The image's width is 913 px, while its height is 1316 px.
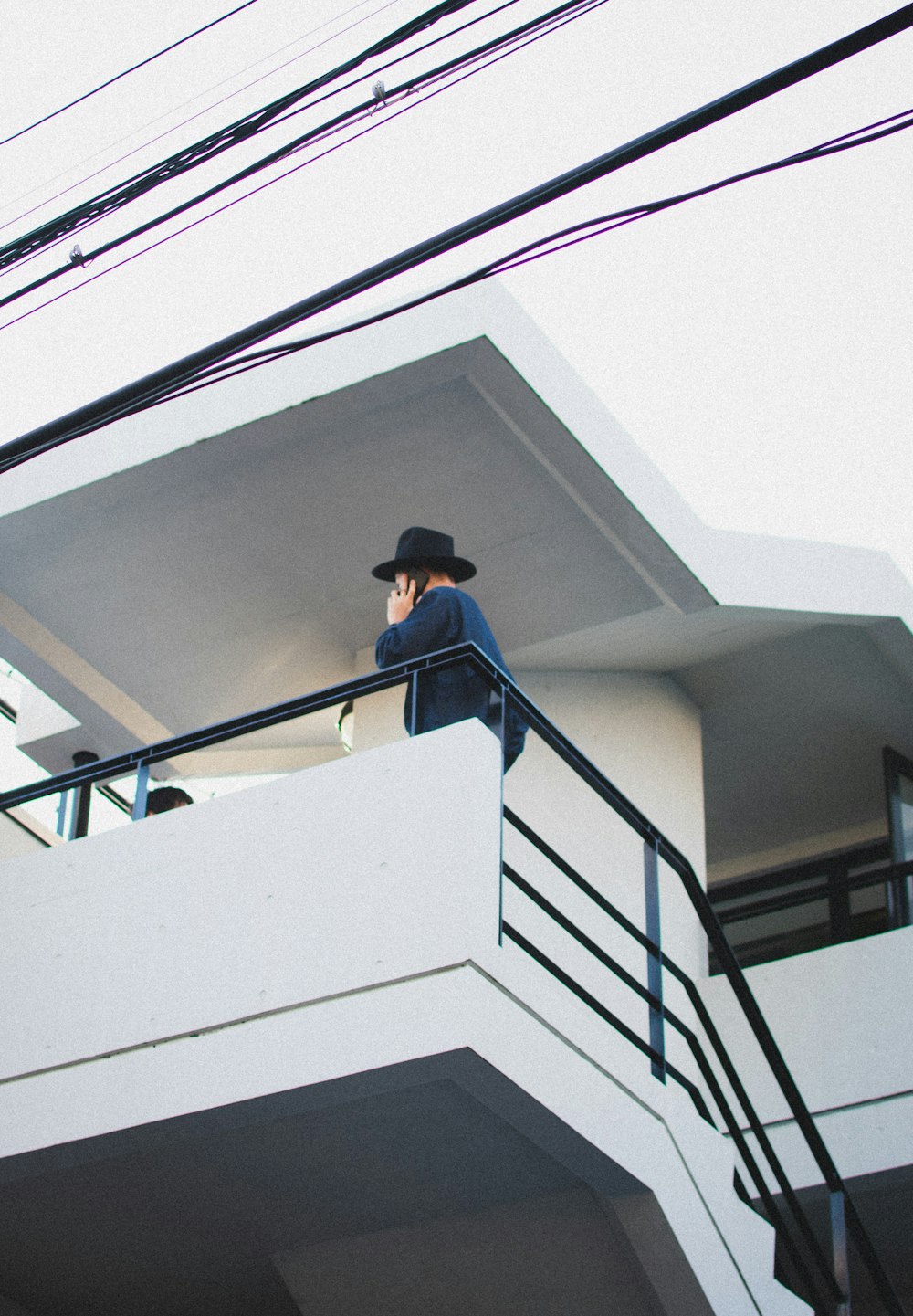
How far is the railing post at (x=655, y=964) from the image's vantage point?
5914mm

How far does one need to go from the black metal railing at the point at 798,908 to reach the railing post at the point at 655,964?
378 cm

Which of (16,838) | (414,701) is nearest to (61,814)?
(16,838)

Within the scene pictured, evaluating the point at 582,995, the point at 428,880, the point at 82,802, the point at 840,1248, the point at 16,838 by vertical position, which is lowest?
the point at 840,1248

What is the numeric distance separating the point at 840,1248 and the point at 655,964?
1.31m

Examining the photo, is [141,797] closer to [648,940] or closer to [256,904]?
[256,904]

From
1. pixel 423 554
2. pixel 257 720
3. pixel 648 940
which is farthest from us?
pixel 423 554

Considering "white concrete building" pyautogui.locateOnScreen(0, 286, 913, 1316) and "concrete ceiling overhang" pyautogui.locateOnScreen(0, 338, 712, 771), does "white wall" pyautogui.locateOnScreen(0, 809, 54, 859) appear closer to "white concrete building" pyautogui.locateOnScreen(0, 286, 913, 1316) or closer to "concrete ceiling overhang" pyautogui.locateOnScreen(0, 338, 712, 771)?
"white concrete building" pyautogui.locateOnScreen(0, 286, 913, 1316)

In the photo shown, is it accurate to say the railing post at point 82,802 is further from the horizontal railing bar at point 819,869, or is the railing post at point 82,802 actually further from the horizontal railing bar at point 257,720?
the horizontal railing bar at point 819,869

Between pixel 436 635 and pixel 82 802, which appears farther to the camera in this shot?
pixel 82 802

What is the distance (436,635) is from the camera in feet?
21.3

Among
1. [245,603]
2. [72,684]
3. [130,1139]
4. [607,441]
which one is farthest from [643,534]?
[130,1139]

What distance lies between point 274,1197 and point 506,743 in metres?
1.93

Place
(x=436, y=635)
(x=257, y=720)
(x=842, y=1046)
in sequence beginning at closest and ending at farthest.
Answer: (x=257, y=720) < (x=436, y=635) < (x=842, y=1046)

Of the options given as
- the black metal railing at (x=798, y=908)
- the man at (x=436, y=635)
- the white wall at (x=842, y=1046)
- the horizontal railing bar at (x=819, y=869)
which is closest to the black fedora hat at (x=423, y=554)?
the man at (x=436, y=635)
